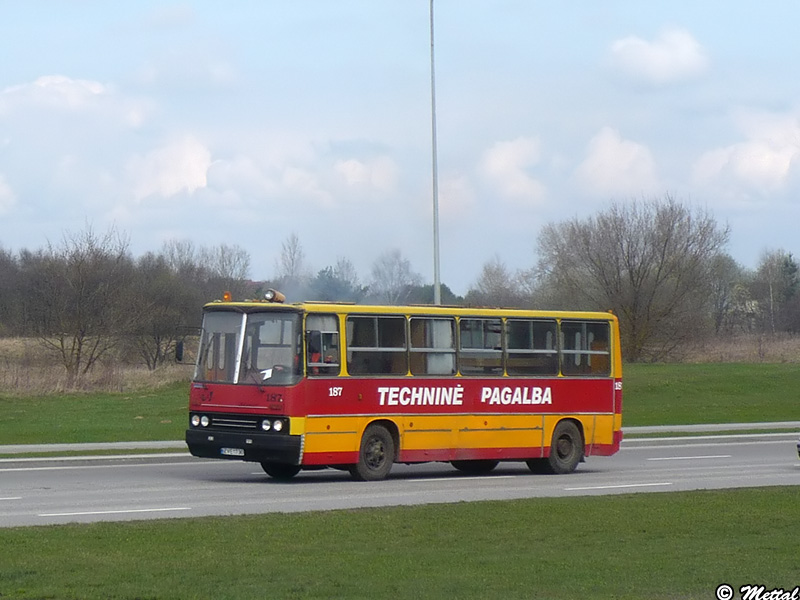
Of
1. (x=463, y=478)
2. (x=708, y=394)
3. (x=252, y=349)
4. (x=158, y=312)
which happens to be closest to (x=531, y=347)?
(x=463, y=478)

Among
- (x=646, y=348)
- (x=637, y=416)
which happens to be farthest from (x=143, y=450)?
(x=646, y=348)

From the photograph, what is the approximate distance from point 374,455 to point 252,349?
8.69 feet

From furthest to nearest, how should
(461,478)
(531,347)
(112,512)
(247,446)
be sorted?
1. (531,347)
2. (461,478)
3. (247,446)
4. (112,512)

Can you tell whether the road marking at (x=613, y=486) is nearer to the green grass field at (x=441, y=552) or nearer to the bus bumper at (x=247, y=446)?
the green grass field at (x=441, y=552)

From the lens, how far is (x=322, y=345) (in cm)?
1925

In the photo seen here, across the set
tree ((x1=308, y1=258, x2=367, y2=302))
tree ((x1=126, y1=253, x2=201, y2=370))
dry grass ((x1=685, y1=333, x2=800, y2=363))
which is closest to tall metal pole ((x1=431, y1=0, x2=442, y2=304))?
tree ((x1=308, y1=258, x2=367, y2=302))

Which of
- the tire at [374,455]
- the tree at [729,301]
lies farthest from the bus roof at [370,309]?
the tree at [729,301]

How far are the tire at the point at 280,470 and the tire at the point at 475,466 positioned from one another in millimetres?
3383

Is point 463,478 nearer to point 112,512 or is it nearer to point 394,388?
point 394,388

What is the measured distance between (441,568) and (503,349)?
11750 millimetres

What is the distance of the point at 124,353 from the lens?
4891 cm

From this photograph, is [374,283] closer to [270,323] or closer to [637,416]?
[270,323]

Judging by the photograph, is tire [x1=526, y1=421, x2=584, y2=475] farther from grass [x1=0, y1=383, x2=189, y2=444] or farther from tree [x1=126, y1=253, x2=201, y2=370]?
tree [x1=126, y1=253, x2=201, y2=370]

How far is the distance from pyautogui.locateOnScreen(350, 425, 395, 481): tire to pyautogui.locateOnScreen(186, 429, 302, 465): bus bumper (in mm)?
1240
